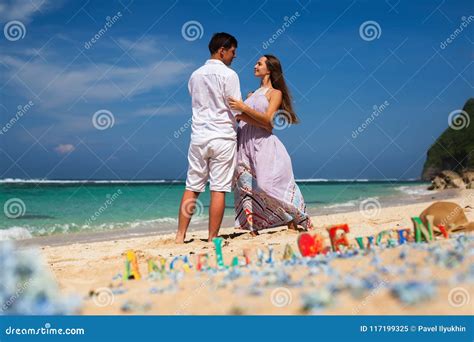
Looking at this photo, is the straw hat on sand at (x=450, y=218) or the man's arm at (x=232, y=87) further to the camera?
the man's arm at (x=232, y=87)

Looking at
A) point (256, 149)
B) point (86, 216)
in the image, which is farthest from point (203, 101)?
point (86, 216)

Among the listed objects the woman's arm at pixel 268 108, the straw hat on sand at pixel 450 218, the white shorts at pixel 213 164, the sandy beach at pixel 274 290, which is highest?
the woman's arm at pixel 268 108

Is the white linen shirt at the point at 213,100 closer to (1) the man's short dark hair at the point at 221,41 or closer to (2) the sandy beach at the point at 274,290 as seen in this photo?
(1) the man's short dark hair at the point at 221,41

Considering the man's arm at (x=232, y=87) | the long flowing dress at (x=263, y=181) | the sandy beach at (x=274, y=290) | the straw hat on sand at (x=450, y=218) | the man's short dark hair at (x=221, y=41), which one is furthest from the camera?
the long flowing dress at (x=263, y=181)

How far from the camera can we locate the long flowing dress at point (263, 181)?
5426mm

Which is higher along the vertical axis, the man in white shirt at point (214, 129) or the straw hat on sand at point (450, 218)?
the man in white shirt at point (214, 129)

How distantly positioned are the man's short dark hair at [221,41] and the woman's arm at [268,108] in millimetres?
544

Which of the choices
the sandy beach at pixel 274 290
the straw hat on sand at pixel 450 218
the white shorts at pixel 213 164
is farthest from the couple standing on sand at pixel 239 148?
the straw hat on sand at pixel 450 218

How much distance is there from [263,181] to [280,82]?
106 cm

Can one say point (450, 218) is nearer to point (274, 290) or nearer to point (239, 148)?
point (274, 290)

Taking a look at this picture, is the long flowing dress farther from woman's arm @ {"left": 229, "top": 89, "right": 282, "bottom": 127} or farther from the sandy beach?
the sandy beach

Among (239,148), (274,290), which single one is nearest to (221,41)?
(239,148)

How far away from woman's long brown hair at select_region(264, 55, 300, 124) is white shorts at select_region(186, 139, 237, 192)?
76cm

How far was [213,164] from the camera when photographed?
5059 mm
